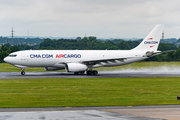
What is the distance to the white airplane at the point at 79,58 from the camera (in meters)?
47.7

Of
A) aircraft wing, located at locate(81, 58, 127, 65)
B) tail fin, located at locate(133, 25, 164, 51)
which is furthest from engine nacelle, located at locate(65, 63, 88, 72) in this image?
tail fin, located at locate(133, 25, 164, 51)

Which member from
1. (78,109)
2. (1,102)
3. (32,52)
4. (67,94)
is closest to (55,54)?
(32,52)

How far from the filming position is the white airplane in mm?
47688

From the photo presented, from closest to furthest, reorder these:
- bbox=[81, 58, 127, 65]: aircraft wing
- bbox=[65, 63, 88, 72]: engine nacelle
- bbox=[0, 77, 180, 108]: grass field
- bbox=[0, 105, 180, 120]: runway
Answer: bbox=[0, 105, 180, 120]: runway
bbox=[0, 77, 180, 108]: grass field
bbox=[65, 63, 88, 72]: engine nacelle
bbox=[81, 58, 127, 65]: aircraft wing

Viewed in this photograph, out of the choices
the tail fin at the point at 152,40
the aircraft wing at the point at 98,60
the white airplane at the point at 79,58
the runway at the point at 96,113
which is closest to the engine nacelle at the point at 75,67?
the white airplane at the point at 79,58

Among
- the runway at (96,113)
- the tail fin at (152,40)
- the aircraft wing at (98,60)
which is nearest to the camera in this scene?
the runway at (96,113)

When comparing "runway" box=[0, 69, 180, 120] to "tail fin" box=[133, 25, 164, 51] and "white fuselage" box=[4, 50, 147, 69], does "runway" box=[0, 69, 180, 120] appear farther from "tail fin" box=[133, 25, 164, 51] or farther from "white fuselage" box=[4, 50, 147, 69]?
"tail fin" box=[133, 25, 164, 51]

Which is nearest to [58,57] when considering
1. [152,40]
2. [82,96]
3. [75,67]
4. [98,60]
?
[75,67]

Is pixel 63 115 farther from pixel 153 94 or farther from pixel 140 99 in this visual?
pixel 153 94

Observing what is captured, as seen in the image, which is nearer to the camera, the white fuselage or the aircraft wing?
the white fuselage

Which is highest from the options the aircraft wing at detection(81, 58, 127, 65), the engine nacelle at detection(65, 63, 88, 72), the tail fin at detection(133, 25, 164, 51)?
the tail fin at detection(133, 25, 164, 51)

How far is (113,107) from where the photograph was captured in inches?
826

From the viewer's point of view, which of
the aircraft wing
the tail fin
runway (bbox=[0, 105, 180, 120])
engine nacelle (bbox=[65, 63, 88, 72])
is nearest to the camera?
runway (bbox=[0, 105, 180, 120])

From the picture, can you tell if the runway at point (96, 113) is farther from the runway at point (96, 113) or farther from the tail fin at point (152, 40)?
the tail fin at point (152, 40)
